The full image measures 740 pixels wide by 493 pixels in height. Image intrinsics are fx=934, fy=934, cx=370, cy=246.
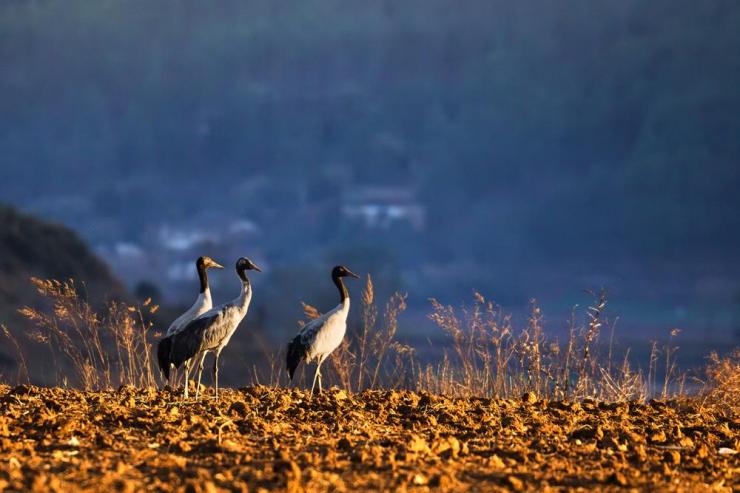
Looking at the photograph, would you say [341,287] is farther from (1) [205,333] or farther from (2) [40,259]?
(2) [40,259]

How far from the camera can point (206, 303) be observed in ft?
35.0

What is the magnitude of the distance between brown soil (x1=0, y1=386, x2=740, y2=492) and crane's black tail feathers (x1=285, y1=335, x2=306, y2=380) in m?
1.08

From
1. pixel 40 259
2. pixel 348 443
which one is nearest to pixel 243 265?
pixel 348 443

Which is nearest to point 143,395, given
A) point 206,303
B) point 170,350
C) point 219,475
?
point 170,350

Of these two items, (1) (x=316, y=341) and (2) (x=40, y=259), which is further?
(2) (x=40, y=259)

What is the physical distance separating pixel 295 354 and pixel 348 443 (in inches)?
162

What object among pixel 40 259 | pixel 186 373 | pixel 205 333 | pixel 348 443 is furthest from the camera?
pixel 40 259

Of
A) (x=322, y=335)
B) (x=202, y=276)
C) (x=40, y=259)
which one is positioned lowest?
(x=322, y=335)

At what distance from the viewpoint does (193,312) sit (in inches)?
413

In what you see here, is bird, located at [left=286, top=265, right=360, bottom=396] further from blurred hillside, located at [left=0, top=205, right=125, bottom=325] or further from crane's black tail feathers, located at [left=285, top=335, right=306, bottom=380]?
blurred hillside, located at [left=0, top=205, right=125, bottom=325]

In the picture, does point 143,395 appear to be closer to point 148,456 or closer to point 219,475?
point 148,456

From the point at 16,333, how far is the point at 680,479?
2913cm

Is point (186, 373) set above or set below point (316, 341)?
below

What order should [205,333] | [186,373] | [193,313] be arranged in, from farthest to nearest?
[193,313] → [205,333] → [186,373]
